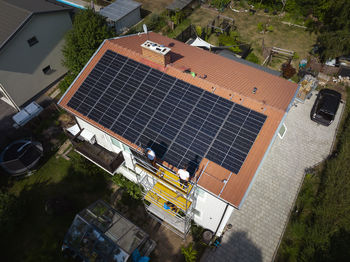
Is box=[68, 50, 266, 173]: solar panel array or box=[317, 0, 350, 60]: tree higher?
box=[317, 0, 350, 60]: tree

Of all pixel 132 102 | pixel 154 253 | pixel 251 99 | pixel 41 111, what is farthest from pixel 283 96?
pixel 41 111

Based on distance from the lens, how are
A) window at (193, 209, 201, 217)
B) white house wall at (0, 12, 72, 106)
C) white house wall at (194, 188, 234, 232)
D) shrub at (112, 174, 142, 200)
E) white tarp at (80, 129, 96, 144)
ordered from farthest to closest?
1. white house wall at (0, 12, 72, 106)
2. shrub at (112, 174, 142, 200)
3. white tarp at (80, 129, 96, 144)
4. window at (193, 209, 201, 217)
5. white house wall at (194, 188, 234, 232)

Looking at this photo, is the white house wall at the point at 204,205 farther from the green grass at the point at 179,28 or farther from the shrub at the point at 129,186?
the green grass at the point at 179,28

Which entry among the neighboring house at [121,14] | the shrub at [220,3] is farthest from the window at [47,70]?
the shrub at [220,3]

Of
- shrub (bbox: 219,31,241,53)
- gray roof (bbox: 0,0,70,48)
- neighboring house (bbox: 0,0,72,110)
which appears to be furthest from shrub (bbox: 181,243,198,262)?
gray roof (bbox: 0,0,70,48)

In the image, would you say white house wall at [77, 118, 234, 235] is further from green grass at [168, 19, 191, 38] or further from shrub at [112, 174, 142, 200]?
green grass at [168, 19, 191, 38]

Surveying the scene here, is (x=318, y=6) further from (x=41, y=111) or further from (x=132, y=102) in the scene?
→ (x=41, y=111)

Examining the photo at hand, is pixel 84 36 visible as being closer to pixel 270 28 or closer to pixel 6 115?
pixel 6 115

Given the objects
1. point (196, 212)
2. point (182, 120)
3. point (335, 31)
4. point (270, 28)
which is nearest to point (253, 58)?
point (270, 28)
